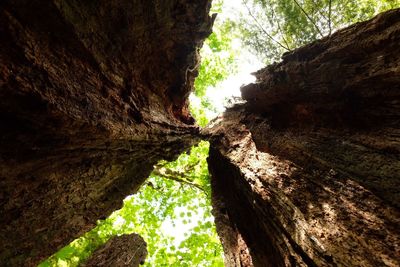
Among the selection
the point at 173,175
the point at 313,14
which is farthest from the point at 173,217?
the point at 313,14

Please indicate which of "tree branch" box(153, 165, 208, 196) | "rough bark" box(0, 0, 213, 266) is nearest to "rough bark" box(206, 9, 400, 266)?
"rough bark" box(0, 0, 213, 266)

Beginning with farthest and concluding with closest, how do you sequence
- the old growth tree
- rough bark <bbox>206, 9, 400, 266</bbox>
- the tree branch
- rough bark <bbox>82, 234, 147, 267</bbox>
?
the tree branch, rough bark <bbox>82, 234, 147, 267</bbox>, the old growth tree, rough bark <bbox>206, 9, 400, 266</bbox>

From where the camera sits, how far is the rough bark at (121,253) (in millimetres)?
Answer: 8094

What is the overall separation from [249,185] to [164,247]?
458 inches

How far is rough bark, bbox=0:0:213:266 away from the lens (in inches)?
135

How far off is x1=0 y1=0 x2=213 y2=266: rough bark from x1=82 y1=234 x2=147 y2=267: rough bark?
195cm

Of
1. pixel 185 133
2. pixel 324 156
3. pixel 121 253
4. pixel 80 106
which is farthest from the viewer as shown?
pixel 121 253

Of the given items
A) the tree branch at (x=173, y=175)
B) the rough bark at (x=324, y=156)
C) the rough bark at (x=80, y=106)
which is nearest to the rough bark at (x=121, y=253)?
the rough bark at (x=80, y=106)

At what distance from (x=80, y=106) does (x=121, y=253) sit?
6131 millimetres

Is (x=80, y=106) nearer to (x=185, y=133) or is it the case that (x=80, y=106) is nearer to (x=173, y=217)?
(x=185, y=133)

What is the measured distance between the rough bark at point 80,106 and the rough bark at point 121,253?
6.40 feet

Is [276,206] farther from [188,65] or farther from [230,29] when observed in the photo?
[230,29]

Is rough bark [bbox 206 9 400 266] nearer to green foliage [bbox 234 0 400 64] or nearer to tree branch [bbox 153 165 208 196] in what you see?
green foliage [bbox 234 0 400 64]

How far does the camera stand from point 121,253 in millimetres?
8602
